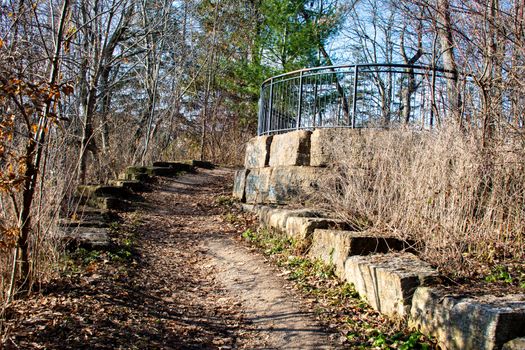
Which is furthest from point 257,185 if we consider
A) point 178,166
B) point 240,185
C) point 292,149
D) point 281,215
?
point 178,166

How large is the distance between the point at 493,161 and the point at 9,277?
488 cm

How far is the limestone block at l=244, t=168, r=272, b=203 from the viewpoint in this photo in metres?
9.38

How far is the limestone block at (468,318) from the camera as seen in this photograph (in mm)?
3141

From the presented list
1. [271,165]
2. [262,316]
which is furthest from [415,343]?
[271,165]

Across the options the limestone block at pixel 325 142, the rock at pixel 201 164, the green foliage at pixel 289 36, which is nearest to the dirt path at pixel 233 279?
the limestone block at pixel 325 142

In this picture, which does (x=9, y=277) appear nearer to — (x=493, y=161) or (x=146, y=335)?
(x=146, y=335)

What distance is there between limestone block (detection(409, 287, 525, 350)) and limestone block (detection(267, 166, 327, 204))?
4.03 m

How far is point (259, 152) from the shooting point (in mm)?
10297

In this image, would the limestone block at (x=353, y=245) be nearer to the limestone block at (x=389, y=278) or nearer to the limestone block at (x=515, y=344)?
the limestone block at (x=389, y=278)

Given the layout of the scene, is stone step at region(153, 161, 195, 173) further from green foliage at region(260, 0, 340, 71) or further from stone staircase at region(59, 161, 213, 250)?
green foliage at region(260, 0, 340, 71)

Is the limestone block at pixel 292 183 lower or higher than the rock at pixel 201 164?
lower

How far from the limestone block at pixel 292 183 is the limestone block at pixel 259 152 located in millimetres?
912

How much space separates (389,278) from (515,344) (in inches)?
52.8


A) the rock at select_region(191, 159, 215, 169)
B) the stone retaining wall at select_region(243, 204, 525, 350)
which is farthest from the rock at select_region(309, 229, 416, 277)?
the rock at select_region(191, 159, 215, 169)
